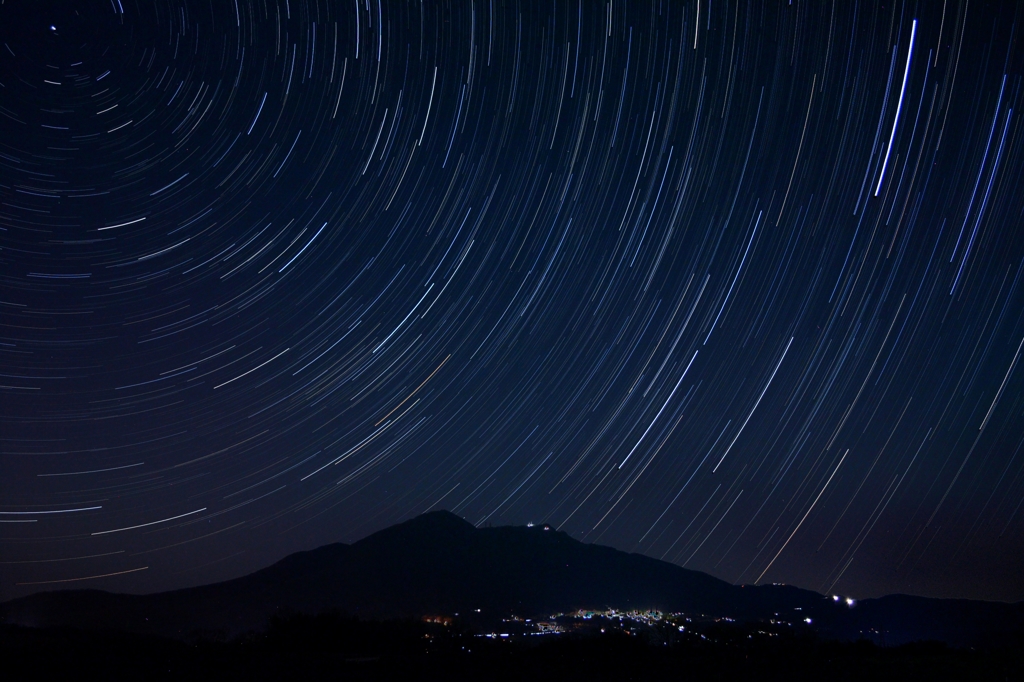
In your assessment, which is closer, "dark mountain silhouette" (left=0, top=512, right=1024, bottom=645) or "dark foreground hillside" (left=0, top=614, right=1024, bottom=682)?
"dark foreground hillside" (left=0, top=614, right=1024, bottom=682)

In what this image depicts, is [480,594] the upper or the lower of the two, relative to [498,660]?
lower

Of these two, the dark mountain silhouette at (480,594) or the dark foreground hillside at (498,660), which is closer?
the dark foreground hillside at (498,660)

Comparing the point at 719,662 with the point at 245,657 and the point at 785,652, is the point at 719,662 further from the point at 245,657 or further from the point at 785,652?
the point at 245,657

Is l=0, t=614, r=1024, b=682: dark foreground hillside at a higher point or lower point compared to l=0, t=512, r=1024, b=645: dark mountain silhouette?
higher

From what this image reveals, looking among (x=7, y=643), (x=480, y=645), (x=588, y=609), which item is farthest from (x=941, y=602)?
(x=7, y=643)

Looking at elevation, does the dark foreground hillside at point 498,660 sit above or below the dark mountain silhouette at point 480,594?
above
